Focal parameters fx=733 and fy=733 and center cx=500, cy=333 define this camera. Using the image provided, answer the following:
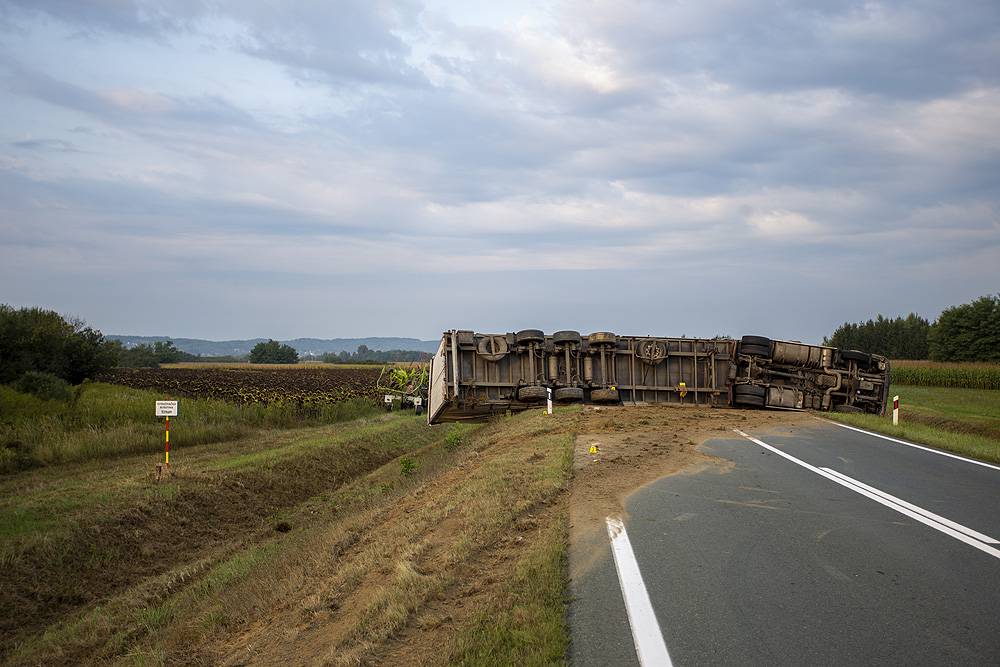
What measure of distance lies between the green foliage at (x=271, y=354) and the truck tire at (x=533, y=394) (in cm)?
10127

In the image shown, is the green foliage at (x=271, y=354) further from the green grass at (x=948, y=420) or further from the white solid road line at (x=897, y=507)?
the white solid road line at (x=897, y=507)

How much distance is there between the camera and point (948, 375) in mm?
52969

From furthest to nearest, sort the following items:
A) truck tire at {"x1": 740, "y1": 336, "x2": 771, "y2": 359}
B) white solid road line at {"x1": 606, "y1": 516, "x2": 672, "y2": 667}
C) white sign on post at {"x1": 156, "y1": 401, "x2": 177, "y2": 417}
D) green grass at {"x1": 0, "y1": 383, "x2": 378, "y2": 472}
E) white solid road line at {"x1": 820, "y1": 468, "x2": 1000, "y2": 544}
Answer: truck tire at {"x1": 740, "y1": 336, "x2": 771, "y2": 359}, green grass at {"x1": 0, "y1": 383, "x2": 378, "y2": 472}, white sign on post at {"x1": 156, "y1": 401, "x2": 177, "y2": 417}, white solid road line at {"x1": 820, "y1": 468, "x2": 1000, "y2": 544}, white solid road line at {"x1": 606, "y1": 516, "x2": 672, "y2": 667}

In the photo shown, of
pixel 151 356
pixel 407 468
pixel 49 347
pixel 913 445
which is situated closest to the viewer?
pixel 913 445

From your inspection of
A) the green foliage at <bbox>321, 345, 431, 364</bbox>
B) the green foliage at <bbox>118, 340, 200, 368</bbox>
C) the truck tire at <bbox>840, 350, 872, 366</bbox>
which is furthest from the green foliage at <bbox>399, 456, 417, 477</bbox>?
the green foliage at <bbox>321, 345, 431, 364</bbox>

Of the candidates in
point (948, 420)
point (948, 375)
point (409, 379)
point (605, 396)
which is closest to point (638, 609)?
point (605, 396)

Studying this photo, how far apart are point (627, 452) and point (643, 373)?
10.3 meters

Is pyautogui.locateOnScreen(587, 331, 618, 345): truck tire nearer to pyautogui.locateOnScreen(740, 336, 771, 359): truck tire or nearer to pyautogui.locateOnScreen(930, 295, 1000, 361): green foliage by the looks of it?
pyautogui.locateOnScreen(740, 336, 771, 359): truck tire

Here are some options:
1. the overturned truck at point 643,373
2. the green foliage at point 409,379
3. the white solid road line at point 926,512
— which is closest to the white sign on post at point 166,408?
the overturned truck at point 643,373

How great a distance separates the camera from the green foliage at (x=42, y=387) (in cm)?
2586

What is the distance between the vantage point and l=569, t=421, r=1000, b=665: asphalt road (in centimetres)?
445

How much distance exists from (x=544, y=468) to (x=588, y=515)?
3008 millimetres

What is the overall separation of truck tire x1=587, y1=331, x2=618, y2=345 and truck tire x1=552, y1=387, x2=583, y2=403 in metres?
1.59

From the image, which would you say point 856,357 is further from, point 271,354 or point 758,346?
point 271,354
